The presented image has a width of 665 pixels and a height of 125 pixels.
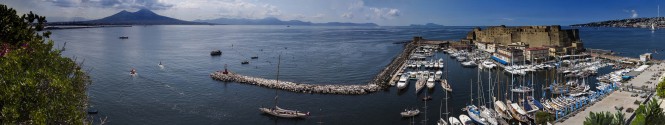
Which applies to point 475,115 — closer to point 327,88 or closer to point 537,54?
point 327,88

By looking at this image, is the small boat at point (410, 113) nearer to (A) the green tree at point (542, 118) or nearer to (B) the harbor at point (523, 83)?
(B) the harbor at point (523, 83)

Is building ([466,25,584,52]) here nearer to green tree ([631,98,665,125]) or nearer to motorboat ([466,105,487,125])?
motorboat ([466,105,487,125])

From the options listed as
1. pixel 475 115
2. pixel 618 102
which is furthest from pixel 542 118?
pixel 618 102

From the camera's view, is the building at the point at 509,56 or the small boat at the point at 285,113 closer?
A: the small boat at the point at 285,113

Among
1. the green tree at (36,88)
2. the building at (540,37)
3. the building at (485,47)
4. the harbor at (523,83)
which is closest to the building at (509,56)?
the harbor at (523,83)

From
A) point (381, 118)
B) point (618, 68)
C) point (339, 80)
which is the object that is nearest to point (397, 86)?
point (339, 80)

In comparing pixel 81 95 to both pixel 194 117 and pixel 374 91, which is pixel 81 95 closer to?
pixel 194 117
